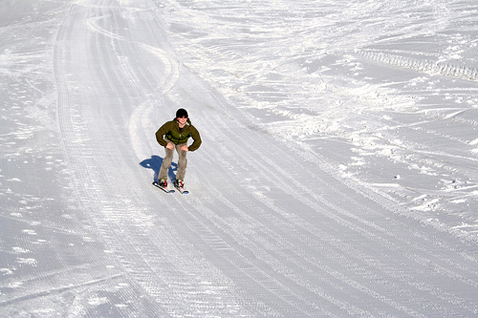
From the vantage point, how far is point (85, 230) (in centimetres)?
660

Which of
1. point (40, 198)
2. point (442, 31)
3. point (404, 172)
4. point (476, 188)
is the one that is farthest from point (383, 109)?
point (40, 198)

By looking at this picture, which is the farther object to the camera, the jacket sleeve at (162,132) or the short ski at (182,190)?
the short ski at (182,190)

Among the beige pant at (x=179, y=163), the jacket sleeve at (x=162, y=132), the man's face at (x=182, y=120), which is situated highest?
the man's face at (x=182, y=120)

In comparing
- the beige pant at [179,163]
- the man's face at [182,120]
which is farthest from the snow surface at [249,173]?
the man's face at [182,120]

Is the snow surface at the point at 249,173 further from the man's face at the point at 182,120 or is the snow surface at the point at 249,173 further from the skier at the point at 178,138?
the man's face at the point at 182,120

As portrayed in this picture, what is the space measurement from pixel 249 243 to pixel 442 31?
12862 mm

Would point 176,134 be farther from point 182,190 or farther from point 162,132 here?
point 182,190

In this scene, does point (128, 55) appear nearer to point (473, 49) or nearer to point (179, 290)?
point (473, 49)

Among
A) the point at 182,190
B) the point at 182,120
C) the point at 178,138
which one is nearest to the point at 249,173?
the point at 182,190

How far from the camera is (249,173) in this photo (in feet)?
29.3

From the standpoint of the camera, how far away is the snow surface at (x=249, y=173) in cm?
551

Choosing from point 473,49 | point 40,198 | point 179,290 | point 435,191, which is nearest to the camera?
point 179,290

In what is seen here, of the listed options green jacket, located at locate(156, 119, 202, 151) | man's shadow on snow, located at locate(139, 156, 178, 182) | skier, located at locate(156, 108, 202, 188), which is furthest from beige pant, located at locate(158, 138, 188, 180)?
man's shadow on snow, located at locate(139, 156, 178, 182)

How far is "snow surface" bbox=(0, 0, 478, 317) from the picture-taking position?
5508 millimetres
